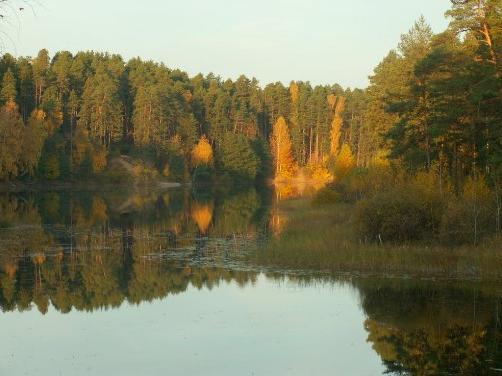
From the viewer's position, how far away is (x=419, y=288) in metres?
20.5

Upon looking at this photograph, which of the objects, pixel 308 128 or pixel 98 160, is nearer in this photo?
pixel 98 160

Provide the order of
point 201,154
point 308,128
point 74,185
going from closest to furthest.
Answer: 1. point 74,185
2. point 201,154
3. point 308,128

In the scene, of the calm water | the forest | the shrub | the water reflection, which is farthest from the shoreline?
the shrub

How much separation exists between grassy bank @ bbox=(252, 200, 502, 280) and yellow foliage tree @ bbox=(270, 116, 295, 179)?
101511mm

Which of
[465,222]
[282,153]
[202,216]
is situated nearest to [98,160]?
[282,153]

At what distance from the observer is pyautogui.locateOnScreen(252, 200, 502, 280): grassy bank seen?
22.5 metres

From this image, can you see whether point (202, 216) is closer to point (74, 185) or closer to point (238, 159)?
point (74, 185)

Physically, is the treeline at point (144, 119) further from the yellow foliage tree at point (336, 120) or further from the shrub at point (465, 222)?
the shrub at point (465, 222)

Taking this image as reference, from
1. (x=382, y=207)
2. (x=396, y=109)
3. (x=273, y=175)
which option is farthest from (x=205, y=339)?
(x=273, y=175)

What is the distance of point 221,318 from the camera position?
17.8 m

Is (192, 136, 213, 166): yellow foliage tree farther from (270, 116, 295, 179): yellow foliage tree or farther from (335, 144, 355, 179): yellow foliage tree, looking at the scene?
(335, 144, 355, 179): yellow foliage tree

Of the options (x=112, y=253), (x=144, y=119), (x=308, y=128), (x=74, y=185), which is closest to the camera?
(x=112, y=253)

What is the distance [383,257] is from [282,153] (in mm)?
107128

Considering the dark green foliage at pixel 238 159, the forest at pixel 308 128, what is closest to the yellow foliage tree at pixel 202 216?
the forest at pixel 308 128
